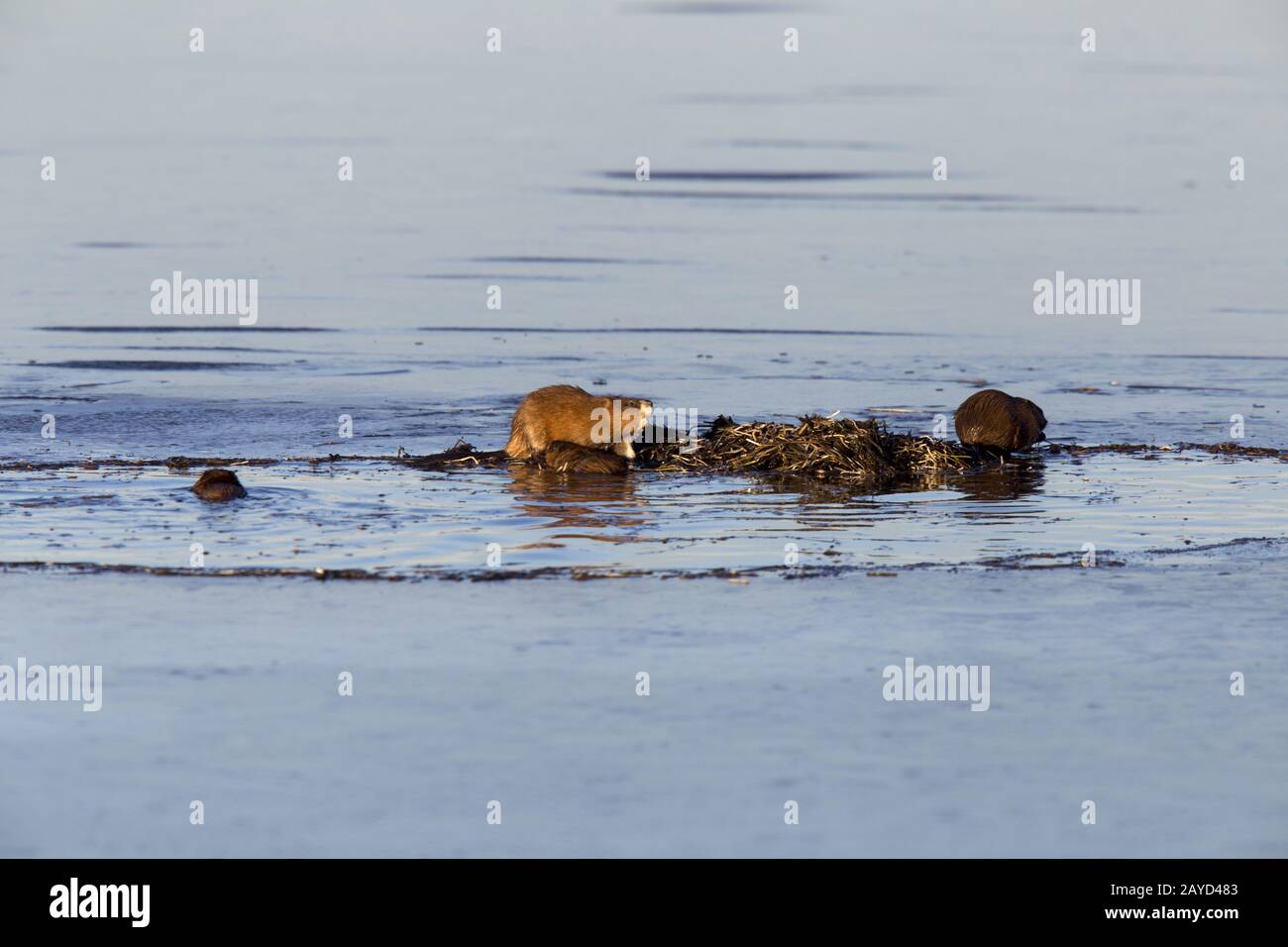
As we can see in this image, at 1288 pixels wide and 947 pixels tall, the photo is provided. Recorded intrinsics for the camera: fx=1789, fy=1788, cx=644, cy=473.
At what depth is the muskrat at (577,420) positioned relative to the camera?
40.6 feet

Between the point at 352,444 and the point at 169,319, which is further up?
the point at 169,319

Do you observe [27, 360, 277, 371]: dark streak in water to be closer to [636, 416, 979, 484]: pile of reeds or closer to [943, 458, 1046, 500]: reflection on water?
[636, 416, 979, 484]: pile of reeds

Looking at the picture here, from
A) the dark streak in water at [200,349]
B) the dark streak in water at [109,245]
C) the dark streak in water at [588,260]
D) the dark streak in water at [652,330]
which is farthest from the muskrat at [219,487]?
the dark streak in water at [109,245]

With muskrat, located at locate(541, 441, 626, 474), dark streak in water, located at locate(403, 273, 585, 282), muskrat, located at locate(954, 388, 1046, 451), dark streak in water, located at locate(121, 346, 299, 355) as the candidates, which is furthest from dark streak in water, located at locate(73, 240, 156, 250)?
muskrat, located at locate(954, 388, 1046, 451)

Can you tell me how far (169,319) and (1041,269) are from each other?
33.4 ft

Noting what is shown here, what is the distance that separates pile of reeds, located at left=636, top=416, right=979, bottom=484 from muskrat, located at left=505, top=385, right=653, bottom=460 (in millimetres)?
323

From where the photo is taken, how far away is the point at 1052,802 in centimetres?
600

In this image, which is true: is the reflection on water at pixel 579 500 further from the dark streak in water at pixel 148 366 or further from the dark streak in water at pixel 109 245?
the dark streak in water at pixel 109 245

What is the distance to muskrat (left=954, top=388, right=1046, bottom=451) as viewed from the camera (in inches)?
513

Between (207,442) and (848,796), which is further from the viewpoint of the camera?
(207,442)

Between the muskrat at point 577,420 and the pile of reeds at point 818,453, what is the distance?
12.7 inches

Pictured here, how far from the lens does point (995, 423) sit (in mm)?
13055
